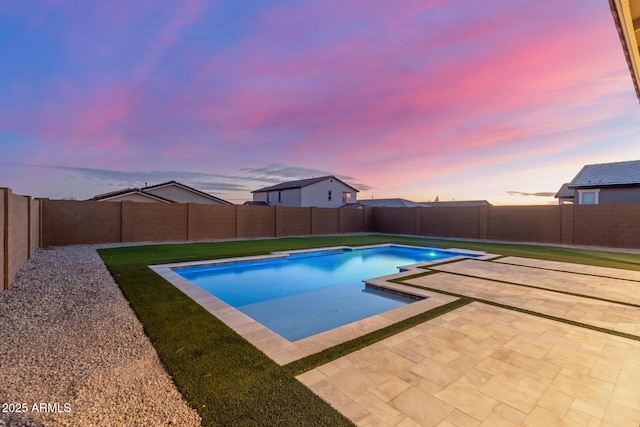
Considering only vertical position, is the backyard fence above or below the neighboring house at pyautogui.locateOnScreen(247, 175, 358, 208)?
below

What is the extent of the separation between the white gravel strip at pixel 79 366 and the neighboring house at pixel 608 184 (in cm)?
2210

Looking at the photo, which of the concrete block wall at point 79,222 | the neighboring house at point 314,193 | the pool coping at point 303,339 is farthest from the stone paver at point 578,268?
the neighboring house at point 314,193

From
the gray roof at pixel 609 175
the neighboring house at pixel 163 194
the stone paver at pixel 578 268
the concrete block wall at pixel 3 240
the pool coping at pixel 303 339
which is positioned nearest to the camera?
the pool coping at pixel 303 339

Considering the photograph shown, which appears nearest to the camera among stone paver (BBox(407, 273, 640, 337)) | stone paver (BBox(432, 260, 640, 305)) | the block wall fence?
stone paver (BBox(407, 273, 640, 337))

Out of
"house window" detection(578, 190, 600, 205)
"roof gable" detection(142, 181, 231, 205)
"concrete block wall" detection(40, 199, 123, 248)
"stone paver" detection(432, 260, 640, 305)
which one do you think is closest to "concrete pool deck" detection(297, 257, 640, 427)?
"stone paver" detection(432, 260, 640, 305)

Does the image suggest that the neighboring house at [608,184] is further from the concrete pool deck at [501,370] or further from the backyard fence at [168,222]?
the concrete pool deck at [501,370]

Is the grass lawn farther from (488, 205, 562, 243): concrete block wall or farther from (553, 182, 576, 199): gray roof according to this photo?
(553, 182, 576, 199): gray roof

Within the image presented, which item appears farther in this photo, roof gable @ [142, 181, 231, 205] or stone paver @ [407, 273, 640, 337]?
roof gable @ [142, 181, 231, 205]

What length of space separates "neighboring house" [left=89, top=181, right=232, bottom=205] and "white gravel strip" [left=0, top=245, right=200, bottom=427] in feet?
51.0

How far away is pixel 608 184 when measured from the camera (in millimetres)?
16750

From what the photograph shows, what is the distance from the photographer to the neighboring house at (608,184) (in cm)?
1623

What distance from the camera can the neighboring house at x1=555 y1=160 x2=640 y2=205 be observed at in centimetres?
1623

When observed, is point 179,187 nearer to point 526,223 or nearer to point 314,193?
point 314,193

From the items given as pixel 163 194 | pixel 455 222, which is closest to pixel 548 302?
pixel 455 222
